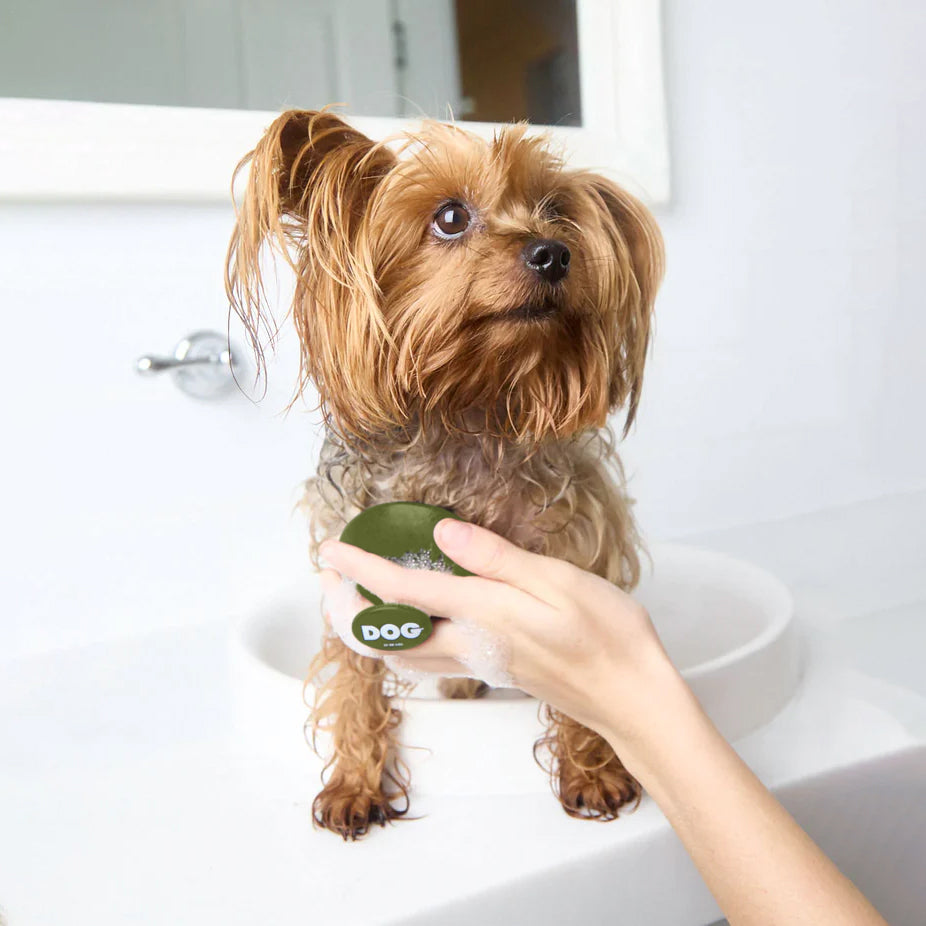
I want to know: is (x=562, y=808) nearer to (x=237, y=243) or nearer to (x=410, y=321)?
(x=410, y=321)

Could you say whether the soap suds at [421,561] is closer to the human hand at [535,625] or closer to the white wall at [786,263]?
the human hand at [535,625]

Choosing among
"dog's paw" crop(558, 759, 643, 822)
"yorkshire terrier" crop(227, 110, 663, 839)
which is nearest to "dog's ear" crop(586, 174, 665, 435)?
"yorkshire terrier" crop(227, 110, 663, 839)

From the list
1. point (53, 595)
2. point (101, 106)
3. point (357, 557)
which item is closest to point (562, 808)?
point (357, 557)

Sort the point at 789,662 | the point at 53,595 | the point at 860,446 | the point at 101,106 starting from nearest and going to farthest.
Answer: the point at 789,662, the point at 101,106, the point at 53,595, the point at 860,446

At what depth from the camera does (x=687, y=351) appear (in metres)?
1.45

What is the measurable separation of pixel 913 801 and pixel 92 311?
1.09 meters

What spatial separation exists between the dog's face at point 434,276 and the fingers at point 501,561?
11cm

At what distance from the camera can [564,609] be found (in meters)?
0.62

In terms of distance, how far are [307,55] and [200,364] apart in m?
0.48

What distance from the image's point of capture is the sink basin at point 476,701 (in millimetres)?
742

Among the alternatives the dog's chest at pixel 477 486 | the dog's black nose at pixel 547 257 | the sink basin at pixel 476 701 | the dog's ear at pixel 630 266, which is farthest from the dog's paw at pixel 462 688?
the dog's black nose at pixel 547 257

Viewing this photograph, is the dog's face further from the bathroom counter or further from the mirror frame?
the bathroom counter

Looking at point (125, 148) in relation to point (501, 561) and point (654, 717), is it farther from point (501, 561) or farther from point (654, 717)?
point (654, 717)

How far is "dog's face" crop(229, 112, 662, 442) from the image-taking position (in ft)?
2.06
